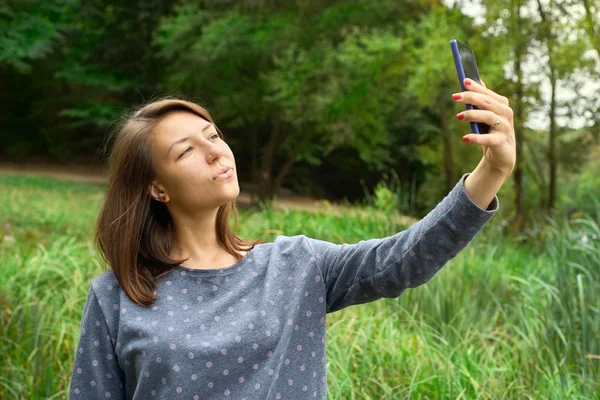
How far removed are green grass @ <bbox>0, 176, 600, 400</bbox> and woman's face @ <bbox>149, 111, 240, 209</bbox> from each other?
757 mm

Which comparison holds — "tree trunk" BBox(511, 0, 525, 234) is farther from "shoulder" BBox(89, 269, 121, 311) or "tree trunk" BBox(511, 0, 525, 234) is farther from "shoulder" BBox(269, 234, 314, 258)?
"shoulder" BBox(89, 269, 121, 311)

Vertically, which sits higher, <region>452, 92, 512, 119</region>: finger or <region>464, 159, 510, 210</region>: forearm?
<region>452, 92, 512, 119</region>: finger

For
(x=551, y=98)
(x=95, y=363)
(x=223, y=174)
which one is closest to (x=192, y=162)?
(x=223, y=174)

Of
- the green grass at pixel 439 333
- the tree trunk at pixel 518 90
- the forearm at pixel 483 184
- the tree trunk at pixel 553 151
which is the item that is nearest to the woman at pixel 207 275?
the forearm at pixel 483 184

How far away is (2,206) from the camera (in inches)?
480

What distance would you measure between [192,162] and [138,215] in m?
0.21

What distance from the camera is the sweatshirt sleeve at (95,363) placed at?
5.20 feet

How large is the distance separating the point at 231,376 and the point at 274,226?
553 centimetres

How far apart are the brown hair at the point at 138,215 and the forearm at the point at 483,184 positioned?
0.58m

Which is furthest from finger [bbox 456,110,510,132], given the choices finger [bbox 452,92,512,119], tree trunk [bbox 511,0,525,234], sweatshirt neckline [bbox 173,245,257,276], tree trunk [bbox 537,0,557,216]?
tree trunk [bbox 511,0,525,234]

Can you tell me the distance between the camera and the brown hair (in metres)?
1.67

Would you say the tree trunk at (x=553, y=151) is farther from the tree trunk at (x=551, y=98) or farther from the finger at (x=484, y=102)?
the finger at (x=484, y=102)

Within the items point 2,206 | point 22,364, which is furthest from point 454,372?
point 2,206

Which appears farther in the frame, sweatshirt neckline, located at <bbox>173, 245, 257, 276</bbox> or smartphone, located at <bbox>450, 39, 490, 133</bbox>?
sweatshirt neckline, located at <bbox>173, 245, 257, 276</bbox>
